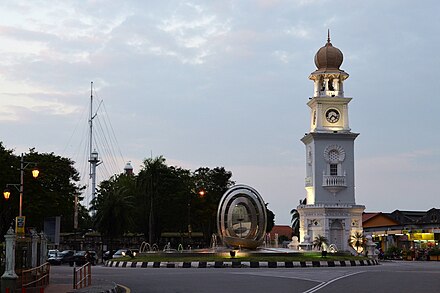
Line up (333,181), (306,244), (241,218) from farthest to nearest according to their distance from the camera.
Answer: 1. (333,181)
2. (306,244)
3. (241,218)

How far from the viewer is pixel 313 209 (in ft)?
251

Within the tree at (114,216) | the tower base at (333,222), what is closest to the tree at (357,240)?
the tower base at (333,222)

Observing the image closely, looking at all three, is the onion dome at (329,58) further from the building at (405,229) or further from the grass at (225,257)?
the grass at (225,257)

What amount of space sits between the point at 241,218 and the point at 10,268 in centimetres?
2726

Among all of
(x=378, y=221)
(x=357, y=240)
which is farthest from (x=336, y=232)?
(x=378, y=221)

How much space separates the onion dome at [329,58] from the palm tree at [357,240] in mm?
19548

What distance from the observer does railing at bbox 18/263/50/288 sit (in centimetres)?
2219

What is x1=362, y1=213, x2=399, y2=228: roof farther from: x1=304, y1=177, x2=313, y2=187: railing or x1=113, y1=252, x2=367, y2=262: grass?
x1=113, y1=252, x2=367, y2=262: grass

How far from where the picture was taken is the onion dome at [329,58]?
81.8 metres

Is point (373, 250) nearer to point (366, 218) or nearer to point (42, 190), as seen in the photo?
point (42, 190)

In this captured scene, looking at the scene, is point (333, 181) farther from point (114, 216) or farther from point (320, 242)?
point (114, 216)

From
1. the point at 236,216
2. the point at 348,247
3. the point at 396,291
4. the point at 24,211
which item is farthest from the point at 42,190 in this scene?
the point at 396,291

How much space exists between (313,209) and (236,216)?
31.4m

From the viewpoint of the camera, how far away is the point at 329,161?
261ft
